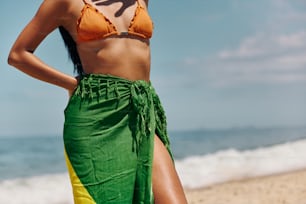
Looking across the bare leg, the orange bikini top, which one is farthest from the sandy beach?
the orange bikini top

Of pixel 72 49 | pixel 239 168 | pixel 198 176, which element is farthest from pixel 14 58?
pixel 239 168

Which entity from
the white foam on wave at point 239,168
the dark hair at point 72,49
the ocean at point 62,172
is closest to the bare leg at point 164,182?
the dark hair at point 72,49

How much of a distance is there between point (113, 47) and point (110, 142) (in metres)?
0.39

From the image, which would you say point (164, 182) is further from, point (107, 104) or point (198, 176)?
point (198, 176)

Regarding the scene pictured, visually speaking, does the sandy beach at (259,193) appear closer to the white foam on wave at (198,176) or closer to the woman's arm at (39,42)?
the white foam on wave at (198,176)

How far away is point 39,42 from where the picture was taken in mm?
2861

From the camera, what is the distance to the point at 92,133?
2750 mm

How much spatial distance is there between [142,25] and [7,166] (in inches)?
743

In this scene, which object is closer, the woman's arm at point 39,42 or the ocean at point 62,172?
the woman's arm at point 39,42

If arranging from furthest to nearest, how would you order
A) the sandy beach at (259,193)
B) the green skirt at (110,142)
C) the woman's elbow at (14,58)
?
the sandy beach at (259,193)
the woman's elbow at (14,58)
the green skirt at (110,142)

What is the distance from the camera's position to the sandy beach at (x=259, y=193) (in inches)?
351

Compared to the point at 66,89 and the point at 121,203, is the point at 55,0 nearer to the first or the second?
the point at 66,89

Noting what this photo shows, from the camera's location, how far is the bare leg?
2777 millimetres

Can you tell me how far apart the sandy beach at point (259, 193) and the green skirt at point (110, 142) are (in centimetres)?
595
